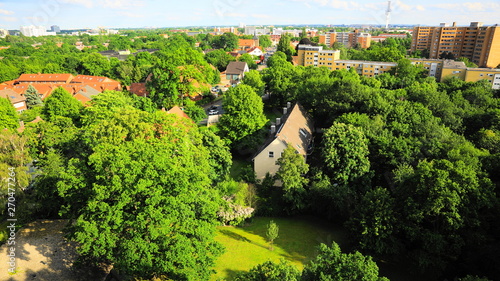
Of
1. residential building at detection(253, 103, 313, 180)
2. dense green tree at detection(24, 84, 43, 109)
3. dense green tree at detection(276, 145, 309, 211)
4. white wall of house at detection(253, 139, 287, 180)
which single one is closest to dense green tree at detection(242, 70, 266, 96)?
residential building at detection(253, 103, 313, 180)

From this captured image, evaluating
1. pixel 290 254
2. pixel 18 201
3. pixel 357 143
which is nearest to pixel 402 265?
pixel 290 254

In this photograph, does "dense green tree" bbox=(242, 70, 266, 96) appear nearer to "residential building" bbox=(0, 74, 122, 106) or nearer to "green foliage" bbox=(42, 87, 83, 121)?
"residential building" bbox=(0, 74, 122, 106)

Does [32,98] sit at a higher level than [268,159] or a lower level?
higher

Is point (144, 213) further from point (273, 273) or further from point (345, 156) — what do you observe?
point (345, 156)

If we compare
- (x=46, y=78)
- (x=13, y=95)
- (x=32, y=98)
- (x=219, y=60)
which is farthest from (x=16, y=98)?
(x=219, y=60)

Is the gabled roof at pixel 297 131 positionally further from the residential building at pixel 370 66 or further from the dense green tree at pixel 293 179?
the residential building at pixel 370 66

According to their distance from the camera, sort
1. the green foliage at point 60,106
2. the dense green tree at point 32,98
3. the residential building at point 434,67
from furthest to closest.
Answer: the residential building at point 434,67 < the dense green tree at point 32,98 < the green foliage at point 60,106

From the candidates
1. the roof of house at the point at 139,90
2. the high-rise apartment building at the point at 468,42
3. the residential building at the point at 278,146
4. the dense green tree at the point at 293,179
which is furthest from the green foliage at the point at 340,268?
the high-rise apartment building at the point at 468,42
